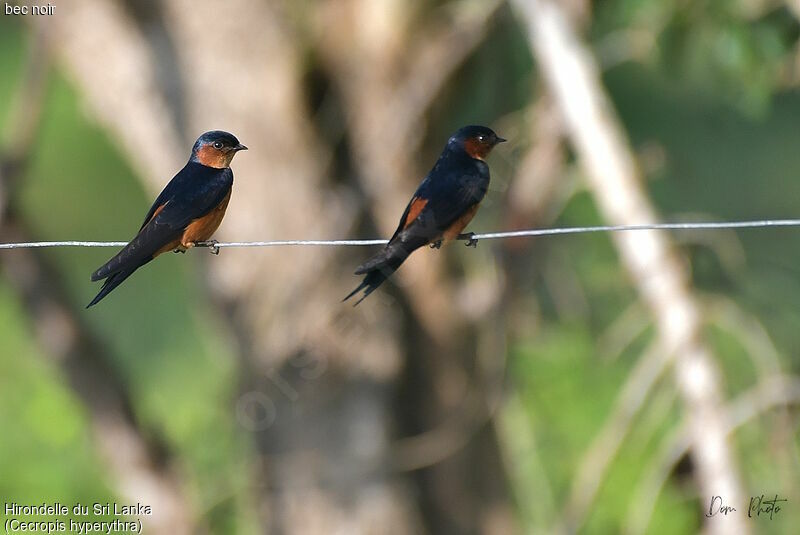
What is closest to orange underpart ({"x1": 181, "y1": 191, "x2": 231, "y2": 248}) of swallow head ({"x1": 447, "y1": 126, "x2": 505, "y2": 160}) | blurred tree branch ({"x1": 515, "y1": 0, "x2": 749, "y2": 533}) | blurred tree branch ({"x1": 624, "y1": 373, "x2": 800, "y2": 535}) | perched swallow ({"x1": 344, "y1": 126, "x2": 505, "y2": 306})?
perched swallow ({"x1": 344, "y1": 126, "x2": 505, "y2": 306})

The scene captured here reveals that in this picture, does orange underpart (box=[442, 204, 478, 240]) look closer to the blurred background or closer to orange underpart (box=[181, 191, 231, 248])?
orange underpart (box=[181, 191, 231, 248])

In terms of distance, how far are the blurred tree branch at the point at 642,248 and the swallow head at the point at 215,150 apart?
2277 mm

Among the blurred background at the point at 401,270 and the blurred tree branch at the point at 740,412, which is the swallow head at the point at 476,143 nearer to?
the blurred background at the point at 401,270

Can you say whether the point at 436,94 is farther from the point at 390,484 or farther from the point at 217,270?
the point at 390,484

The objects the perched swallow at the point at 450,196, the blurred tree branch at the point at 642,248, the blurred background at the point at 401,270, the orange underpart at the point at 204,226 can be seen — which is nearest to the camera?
the perched swallow at the point at 450,196

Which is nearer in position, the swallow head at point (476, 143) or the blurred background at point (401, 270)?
the swallow head at point (476, 143)

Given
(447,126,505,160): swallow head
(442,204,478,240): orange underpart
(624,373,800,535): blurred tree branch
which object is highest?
(624,373,800,535): blurred tree branch

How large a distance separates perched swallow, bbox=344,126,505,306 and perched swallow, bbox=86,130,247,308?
0.30 meters

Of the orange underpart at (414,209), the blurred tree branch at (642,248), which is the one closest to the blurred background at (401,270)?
the blurred tree branch at (642,248)

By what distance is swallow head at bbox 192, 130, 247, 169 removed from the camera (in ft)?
6.94

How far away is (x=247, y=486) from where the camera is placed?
5617 mm

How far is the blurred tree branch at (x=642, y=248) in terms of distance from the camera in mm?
4074

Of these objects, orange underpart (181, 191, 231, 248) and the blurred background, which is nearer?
orange underpart (181, 191, 231, 248)

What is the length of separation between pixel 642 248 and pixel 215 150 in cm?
235
